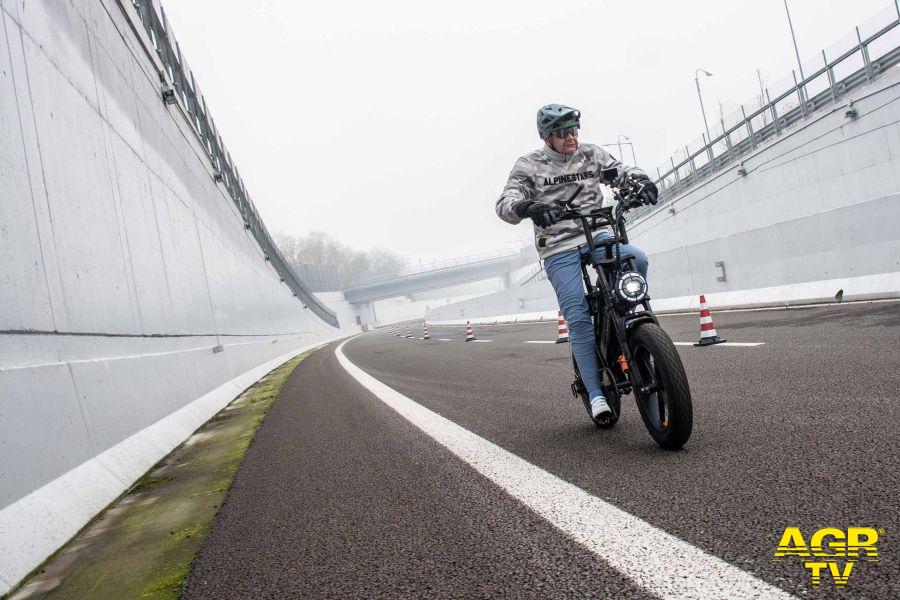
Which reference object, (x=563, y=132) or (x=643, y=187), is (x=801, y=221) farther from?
(x=563, y=132)

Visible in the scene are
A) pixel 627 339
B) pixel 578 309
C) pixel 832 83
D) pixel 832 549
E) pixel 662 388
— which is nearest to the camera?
pixel 832 549

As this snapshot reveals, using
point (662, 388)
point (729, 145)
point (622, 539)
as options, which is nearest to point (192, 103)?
point (662, 388)

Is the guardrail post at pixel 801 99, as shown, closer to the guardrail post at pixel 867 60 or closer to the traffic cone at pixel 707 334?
the guardrail post at pixel 867 60

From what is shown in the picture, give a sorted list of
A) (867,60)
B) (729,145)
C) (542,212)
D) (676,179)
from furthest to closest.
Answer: (676,179) → (729,145) → (867,60) → (542,212)

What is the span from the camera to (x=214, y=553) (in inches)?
115

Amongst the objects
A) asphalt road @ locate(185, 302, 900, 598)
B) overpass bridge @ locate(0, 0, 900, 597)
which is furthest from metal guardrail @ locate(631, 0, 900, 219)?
asphalt road @ locate(185, 302, 900, 598)

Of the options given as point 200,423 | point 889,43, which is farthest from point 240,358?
point 889,43

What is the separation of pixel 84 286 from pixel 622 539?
4.35 meters

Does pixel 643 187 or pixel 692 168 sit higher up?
pixel 692 168

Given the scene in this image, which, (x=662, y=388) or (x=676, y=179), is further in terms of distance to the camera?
(x=676, y=179)

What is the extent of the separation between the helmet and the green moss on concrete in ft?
9.71

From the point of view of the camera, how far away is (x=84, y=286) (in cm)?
499

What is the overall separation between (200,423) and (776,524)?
6.59 meters

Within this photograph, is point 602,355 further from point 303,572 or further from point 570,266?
point 303,572
